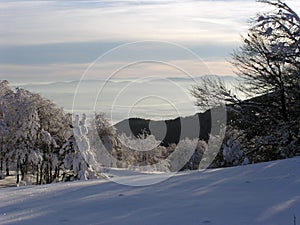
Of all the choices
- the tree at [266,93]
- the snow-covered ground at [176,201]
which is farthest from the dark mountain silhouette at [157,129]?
the snow-covered ground at [176,201]

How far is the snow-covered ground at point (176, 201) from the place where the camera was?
571 centimetres

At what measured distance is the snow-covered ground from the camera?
18.7 feet

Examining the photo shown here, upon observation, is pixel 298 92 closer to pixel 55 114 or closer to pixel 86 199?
pixel 86 199

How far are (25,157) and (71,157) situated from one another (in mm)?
4920

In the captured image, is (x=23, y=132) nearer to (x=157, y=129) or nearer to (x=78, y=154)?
(x=78, y=154)

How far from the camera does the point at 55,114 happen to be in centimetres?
3416

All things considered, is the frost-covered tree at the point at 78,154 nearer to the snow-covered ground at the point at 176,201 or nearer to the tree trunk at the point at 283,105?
the tree trunk at the point at 283,105

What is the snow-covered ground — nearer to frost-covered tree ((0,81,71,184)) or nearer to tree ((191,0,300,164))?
tree ((191,0,300,164))

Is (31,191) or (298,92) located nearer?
(31,191)

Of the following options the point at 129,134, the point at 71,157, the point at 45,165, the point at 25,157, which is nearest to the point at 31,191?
the point at 71,157

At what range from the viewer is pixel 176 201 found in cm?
668

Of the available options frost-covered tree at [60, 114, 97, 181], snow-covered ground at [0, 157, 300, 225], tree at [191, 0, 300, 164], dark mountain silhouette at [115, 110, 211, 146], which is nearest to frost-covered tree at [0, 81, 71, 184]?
frost-covered tree at [60, 114, 97, 181]

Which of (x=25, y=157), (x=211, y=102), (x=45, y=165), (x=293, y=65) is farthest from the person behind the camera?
(x=45, y=165)

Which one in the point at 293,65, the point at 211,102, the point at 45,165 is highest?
the point at 293,65
